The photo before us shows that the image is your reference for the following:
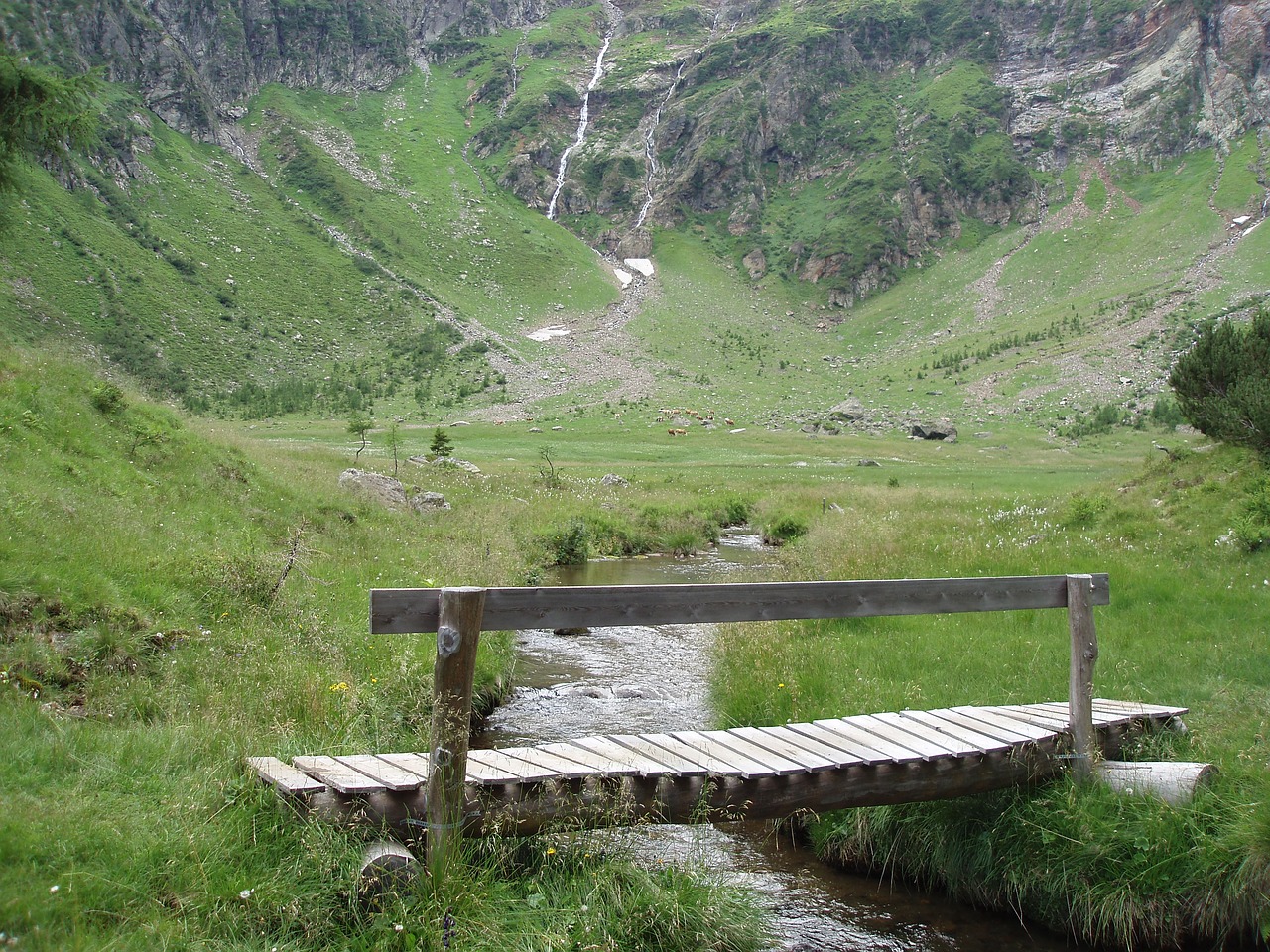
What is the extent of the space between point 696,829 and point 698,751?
1.86m

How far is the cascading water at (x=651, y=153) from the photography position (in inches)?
6432

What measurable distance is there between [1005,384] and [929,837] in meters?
87.3

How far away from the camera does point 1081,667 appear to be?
6.77 meters

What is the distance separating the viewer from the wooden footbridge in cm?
500

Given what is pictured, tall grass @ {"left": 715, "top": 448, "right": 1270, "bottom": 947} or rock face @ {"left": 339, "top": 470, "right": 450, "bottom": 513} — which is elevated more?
rock face @ {"left": 339, "top": 470, "right": 450, "bottom": 513}

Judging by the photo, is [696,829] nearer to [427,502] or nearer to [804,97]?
[427,502]

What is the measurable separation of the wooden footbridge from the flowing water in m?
0.65

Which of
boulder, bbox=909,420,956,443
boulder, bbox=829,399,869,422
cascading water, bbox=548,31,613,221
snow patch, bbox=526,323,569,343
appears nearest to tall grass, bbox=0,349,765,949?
boulder, bbox=909,420,956,443

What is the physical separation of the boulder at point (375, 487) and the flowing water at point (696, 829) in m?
5.60

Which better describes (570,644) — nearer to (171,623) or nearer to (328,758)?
(171,623)

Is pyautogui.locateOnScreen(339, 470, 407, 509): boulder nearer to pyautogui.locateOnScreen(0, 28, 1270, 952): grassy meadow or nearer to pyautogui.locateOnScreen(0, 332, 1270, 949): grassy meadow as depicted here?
pyautogui.locateOnScreen(0, 28, 1270, 952): grassy meadow

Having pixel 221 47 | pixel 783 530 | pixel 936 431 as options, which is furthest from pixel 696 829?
pixel 221 47

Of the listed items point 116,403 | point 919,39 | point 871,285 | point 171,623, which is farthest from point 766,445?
point 919,39

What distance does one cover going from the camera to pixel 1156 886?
6.11 meters
